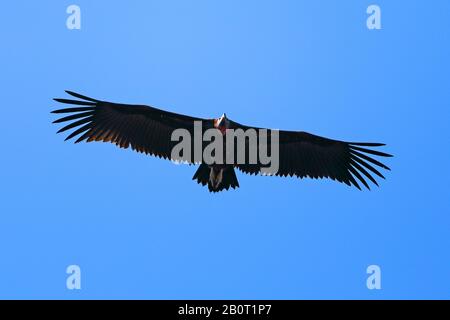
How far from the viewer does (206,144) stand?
17672 mm

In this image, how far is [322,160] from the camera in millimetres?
18516

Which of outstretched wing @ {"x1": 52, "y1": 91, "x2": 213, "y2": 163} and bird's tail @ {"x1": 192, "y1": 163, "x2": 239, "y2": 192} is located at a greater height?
outstretched wing @ {"x1": 52, "y1": 91, "x2": 213, "y2": 163}

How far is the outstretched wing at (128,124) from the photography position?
56.9 ft

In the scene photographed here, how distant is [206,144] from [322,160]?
2534mm

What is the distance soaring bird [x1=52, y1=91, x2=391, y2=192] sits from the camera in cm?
1741

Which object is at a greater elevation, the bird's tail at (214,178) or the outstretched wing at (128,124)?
the outstretched wing at (128,124)

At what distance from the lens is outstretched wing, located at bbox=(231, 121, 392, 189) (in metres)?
18.2

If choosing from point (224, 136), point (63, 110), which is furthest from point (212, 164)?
point (63, 110)

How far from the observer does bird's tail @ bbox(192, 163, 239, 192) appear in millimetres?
17484

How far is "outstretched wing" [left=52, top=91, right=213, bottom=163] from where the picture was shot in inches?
682

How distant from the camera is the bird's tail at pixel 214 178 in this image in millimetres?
17484
